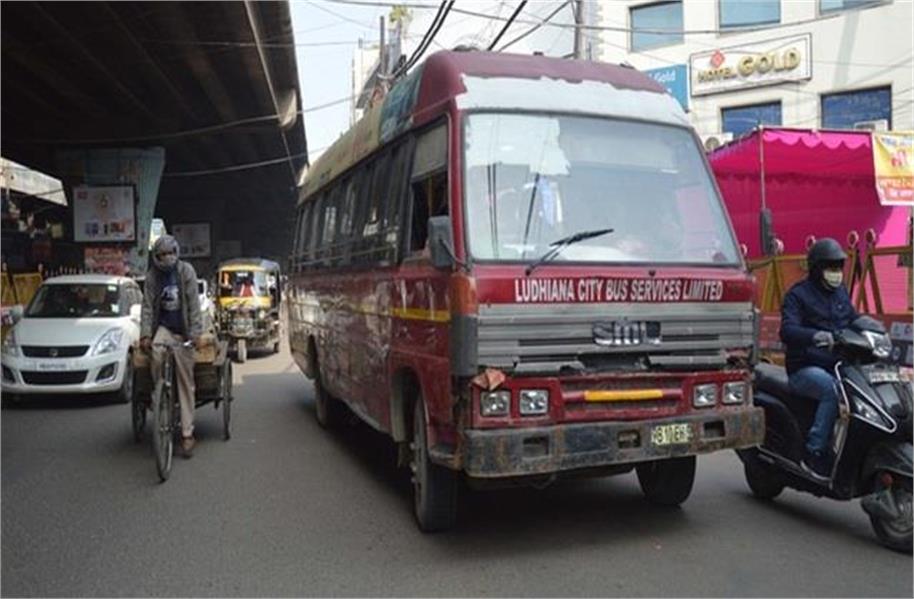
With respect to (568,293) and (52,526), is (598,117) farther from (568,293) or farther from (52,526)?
(52,526)

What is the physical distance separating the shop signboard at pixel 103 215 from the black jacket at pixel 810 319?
71.6 ft

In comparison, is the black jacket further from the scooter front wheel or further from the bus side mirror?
the bus side mirror

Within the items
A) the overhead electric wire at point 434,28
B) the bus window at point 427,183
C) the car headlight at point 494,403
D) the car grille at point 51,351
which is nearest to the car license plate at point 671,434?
the car headlight at point 494,403

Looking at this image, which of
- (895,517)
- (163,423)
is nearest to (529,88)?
(895,517)

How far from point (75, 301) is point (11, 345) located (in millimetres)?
1220

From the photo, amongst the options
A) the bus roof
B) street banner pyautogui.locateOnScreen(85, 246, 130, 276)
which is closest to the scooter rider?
the bus roof

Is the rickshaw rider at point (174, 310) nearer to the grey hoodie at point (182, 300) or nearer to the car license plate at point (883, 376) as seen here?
the grey hoodie at point (182, 300)

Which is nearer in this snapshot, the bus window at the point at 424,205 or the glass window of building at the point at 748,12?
the bus window at the point at 424,205

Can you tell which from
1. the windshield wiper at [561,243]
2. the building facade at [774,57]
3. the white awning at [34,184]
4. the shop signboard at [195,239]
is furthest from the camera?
the shop signboard at [195,239]

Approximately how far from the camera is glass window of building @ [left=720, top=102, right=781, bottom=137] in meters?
23.8

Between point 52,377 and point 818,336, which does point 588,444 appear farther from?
point 52,377

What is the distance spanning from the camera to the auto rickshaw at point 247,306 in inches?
680

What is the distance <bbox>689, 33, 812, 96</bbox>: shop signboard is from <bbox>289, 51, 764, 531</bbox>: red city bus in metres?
19.9

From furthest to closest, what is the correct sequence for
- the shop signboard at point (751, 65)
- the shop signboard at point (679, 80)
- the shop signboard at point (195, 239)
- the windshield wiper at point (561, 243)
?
the shop signboard at point (195, 239), the shop signboard at point (679, 80), the shop signboard at point (751, 65), the windshield wiper at point (561, 243)
